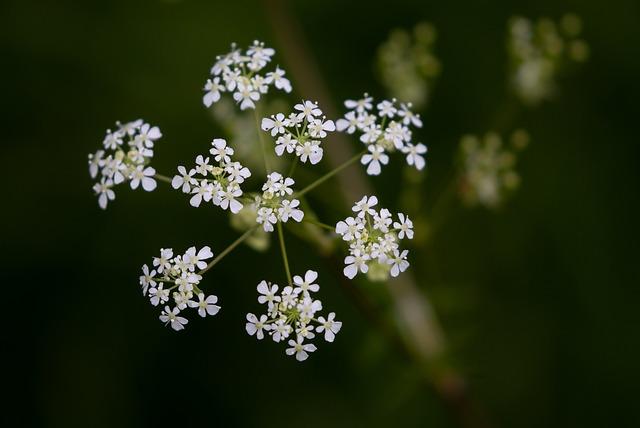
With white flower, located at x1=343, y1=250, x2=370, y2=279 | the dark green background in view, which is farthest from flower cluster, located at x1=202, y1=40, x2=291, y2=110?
the dark green background

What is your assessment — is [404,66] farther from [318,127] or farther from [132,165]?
[132,165]

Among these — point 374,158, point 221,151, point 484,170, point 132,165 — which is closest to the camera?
point 221,151

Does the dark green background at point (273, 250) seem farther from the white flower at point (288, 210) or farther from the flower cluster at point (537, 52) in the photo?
the white flower at point (288, 210)

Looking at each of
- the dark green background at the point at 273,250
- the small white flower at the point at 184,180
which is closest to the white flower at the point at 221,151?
the small white flower at the point at 184,180

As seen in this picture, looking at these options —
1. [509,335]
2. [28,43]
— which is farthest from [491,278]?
[28,43]

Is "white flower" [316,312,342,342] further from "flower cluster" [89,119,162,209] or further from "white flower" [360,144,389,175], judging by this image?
"flower cluster" [89,119,162,209]

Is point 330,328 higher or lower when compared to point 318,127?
lower

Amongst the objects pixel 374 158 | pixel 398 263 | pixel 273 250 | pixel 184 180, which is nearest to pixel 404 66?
pixel 374 158

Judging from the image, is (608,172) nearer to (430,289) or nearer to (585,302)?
(585,302)
